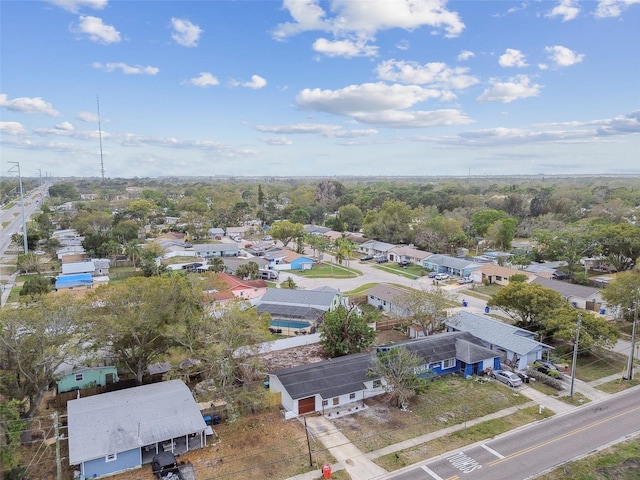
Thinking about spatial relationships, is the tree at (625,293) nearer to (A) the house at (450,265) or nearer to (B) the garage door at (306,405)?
(A) the house at (450,265)

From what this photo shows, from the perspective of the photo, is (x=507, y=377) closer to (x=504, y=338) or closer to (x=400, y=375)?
A: (x=504, y=338)

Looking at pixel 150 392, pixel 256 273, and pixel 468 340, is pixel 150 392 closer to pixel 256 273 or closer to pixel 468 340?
pixel 468 340

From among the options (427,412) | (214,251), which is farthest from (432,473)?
(214,251)

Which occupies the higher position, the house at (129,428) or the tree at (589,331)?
the tree at (589,331)

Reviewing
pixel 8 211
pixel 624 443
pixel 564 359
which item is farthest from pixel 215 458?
pixel 8 211

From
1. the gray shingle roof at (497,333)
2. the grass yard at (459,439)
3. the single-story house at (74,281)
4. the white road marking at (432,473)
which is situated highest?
the gray shingle roof at (497,333)

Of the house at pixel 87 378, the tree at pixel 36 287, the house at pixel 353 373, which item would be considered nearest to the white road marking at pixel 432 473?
the house at pixel 353 373
